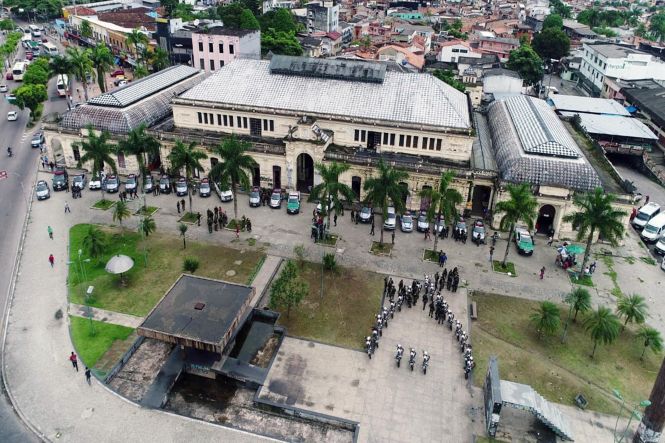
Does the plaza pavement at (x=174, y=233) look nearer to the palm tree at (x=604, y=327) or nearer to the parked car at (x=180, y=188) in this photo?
the parked car at (x=180, y=188)

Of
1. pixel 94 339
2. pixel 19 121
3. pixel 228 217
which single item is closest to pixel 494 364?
pixel 94 339

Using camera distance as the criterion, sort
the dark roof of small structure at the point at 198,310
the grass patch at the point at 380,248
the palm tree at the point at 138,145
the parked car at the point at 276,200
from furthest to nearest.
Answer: the parked car at the point at 276,200 < the palm tree at the point at 138,145 < the grass patch at the point at 380,248 < the dark roof of small structure at the point at 198,310

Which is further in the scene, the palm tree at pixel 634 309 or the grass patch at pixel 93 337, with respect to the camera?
the palm tree at pixel 634 309

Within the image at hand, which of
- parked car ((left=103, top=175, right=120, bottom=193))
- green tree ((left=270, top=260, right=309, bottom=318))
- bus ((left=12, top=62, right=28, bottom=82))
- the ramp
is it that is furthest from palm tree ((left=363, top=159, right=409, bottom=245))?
bus ((left=12, top=62, right=28, bottom=82))

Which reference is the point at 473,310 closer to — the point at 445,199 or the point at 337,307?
the point at 445,199

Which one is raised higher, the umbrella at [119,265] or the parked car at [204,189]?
the umbrella at [119,265]

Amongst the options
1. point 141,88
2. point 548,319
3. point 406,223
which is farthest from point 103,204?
point 548,319

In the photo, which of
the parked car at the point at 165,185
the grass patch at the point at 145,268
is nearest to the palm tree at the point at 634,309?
the grass patch at the point at 145,268
